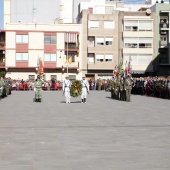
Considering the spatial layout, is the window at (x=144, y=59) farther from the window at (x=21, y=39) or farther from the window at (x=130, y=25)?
the window at (x=21, y=39)

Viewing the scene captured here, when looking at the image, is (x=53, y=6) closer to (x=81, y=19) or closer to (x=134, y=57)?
(x=81, y=19)

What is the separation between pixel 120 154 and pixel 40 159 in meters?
1.79

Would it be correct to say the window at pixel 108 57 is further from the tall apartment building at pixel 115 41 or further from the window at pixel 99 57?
the window at pixel 99 57

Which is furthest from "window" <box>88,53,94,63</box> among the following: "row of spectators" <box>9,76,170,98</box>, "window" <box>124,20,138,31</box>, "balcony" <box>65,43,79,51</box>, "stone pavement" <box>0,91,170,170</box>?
"stone pavement" <box>0,91,170,170</box>

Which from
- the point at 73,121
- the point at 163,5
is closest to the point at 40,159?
the point at 73,121

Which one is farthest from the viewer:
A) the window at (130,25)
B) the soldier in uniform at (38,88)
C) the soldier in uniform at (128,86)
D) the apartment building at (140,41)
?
the apartment building at (140,41)


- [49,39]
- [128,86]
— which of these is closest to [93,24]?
[49,39]

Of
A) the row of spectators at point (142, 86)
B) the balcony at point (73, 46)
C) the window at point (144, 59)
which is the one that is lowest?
the row of spectators at point (142, 86)

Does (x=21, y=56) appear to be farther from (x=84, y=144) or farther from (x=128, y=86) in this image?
(x=84, y=144)

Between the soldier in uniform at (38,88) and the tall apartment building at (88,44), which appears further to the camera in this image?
the tall apartment building at (88,44)

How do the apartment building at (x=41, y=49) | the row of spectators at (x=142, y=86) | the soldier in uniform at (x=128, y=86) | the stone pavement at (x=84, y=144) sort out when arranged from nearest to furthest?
the stone pavement at (x=84, y=144) → the soldier in uniform at (x=128, y=86) → the row of spectators at (x=142, y=86) → the apartment building at (x=41, y=49)

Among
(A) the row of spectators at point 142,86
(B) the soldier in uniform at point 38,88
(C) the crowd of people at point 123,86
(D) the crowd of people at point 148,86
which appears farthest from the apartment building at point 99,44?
(B) the soldier in uniform at point 38,88

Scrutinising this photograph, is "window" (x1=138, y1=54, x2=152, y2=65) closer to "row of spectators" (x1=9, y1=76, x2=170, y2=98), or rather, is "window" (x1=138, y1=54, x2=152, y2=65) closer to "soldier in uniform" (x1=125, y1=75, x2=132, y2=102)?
"row of spectators" (x1=9, y1=76, x2=170, y2=98)

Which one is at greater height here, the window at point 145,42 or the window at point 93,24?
the window at point 93,24
